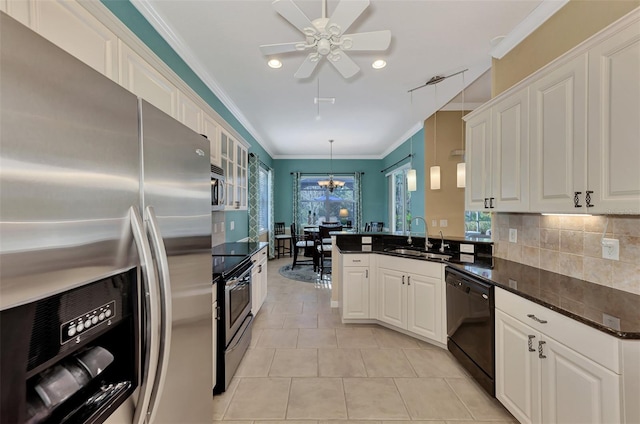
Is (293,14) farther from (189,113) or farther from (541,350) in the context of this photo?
(541,350)

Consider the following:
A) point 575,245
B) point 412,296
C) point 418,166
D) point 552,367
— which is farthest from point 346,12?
point 418,166

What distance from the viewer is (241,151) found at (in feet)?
13.1

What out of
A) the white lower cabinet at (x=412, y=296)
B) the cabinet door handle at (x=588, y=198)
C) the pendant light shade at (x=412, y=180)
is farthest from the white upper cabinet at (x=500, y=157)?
the pendant light shade at (x=412, y=180)

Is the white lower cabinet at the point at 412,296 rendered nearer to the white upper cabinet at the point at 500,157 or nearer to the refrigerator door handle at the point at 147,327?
the white upper cabinet at the point at 500,157

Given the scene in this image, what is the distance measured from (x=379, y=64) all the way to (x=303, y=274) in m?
4.25

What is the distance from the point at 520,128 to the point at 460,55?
1.25 metres

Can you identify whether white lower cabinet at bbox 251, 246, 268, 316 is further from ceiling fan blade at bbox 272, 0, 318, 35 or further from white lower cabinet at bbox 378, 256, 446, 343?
ceiling fan blade at bbox 272, 0, 318, 35

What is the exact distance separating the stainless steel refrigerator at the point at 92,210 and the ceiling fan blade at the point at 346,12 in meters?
1.25

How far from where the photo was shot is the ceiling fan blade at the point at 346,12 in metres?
1.65

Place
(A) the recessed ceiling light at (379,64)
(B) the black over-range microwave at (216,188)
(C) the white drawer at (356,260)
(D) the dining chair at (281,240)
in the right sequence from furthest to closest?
(D) the dining chair at (281,240) → (C) the white drawer at (356,260) → (A) the recessed ceiling light at (379,64) → (B) the black over-range microwave at (216,188)

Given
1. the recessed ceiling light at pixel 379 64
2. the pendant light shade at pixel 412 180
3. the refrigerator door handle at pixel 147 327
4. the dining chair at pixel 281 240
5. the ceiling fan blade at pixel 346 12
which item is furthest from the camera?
the dining chair at pixel 281 240

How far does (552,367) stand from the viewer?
1.49 metres

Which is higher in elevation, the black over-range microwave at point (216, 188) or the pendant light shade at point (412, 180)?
the pendant light shade at point (412, 180)

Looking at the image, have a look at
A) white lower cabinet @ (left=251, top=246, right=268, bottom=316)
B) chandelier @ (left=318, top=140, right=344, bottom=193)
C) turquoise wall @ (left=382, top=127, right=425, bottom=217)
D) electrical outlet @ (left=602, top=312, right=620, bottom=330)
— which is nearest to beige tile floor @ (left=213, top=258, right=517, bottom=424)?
white lower cabinet @ (left=251, top=246, right=268, bottom=316)
